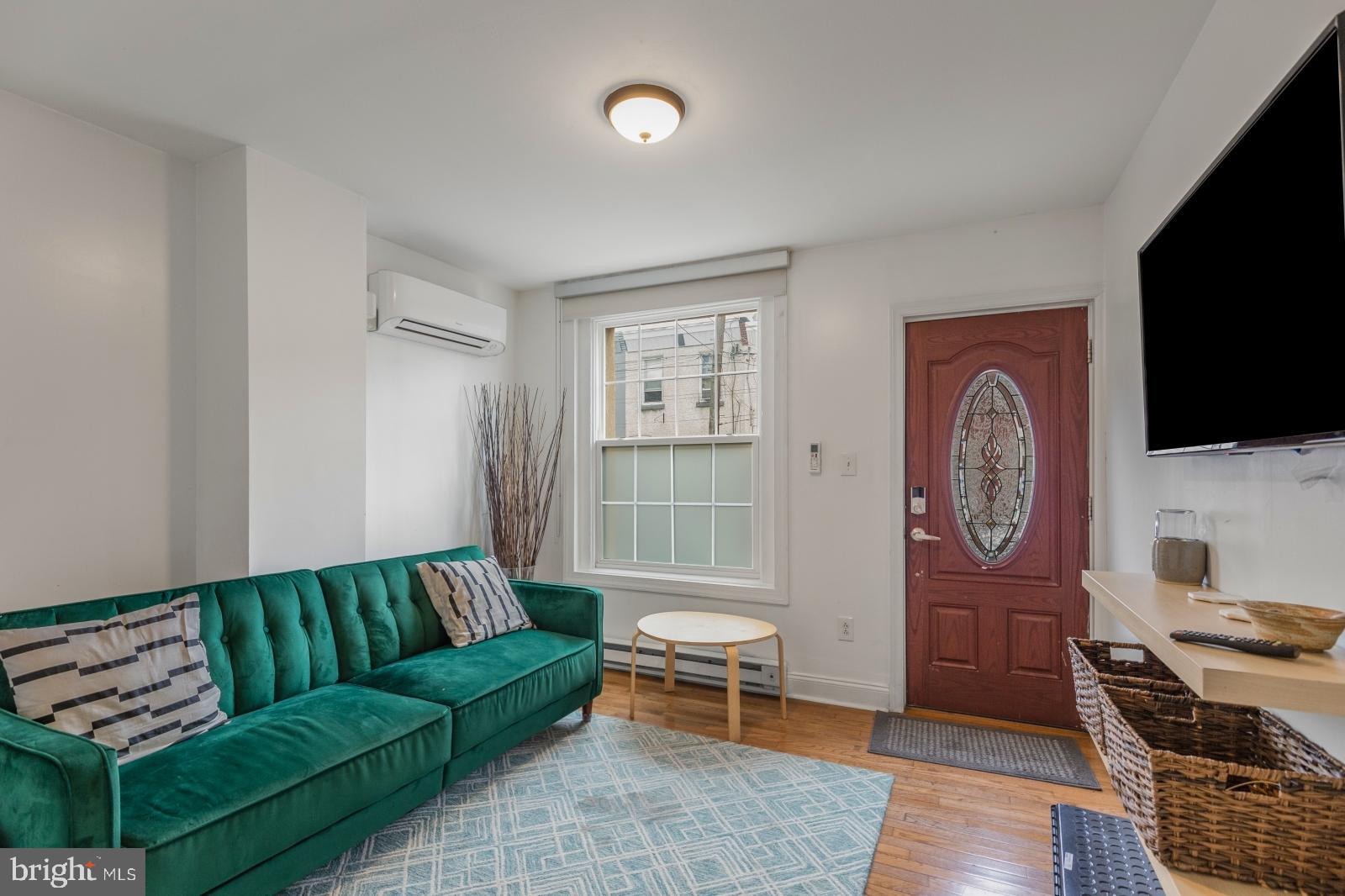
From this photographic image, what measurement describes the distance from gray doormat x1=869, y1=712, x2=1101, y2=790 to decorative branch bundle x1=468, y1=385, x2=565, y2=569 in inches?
88.5

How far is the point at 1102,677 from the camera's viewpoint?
1476mm

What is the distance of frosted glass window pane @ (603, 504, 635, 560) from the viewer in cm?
418

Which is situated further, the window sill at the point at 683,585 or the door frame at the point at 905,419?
the window sill at the point at 683,585

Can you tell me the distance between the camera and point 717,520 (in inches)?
154

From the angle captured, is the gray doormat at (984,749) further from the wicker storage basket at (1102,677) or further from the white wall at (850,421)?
the wicker storage basket at (1102,677)

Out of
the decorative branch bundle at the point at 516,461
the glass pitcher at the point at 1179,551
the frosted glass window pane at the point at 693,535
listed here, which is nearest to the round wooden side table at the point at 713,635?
the frosted glass window pane at the point at 693,535

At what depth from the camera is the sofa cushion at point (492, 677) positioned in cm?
235

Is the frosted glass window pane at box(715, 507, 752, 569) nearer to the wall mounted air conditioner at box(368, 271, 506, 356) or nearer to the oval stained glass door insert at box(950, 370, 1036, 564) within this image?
the oval stained glass door insert at box(950, 370, 1036, 564)

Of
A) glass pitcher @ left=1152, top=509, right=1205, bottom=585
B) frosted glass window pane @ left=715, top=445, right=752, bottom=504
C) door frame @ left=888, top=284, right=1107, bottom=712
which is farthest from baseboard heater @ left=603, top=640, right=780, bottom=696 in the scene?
glass pitcher @ left=1152, top=509, right=1205, bottom=585

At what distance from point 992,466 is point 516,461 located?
8.99 feet

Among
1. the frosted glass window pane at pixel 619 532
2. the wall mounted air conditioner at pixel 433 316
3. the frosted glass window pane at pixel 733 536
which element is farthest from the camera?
the frosted glass window pane at pixel 619 532

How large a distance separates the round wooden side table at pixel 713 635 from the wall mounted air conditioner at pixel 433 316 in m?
1.89

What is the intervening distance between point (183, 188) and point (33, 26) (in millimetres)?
802

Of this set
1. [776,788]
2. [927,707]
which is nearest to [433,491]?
[776,788]
